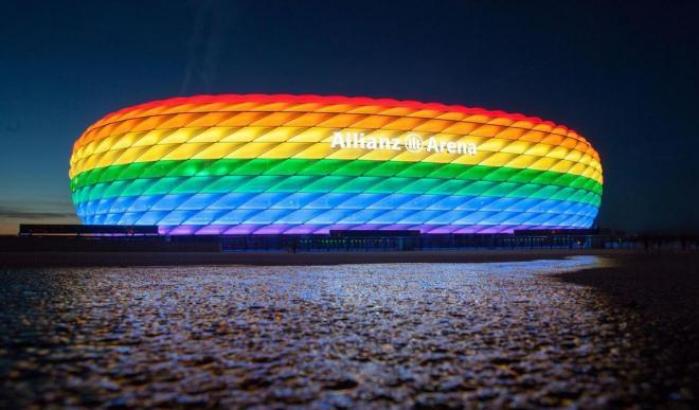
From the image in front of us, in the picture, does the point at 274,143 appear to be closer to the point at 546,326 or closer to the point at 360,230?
the point at 360,230

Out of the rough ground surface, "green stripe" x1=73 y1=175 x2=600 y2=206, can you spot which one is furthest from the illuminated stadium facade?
the rough ground surface

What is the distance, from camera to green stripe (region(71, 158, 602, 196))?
32.5 meters

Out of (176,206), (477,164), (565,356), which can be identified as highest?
(477,164)

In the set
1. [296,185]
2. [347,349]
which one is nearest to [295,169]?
[296,185]

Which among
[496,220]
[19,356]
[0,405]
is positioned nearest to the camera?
[0,405]

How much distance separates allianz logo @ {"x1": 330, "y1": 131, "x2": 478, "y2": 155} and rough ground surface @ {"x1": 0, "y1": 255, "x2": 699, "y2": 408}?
1022 inches

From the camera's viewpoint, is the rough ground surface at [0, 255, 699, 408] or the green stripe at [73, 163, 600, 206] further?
the green stripe at [73, 163, 600, 206]

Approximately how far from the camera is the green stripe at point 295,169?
107 feet

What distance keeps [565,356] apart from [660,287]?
577 centimetres

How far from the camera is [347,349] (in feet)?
12.1

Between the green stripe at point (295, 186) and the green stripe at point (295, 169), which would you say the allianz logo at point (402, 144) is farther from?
the green stripe at point (295, 186)

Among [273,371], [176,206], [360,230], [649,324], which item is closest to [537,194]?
[360,230]

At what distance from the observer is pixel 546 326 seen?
4602mm

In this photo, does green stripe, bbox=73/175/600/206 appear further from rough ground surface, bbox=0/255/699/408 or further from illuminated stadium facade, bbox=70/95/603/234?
rough ground surface, bbox=0/255/699/408
